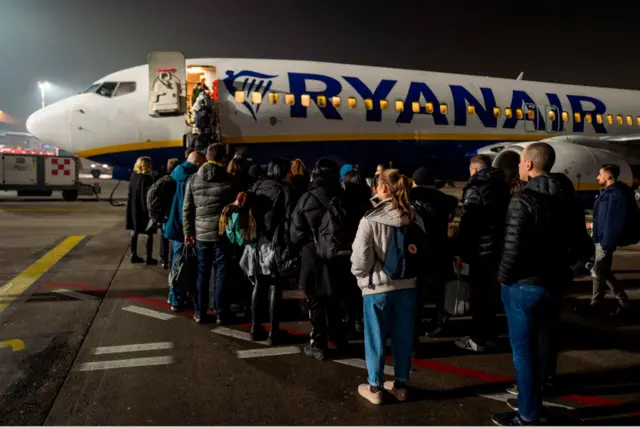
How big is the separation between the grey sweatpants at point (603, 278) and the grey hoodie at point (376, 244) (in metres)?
3.71

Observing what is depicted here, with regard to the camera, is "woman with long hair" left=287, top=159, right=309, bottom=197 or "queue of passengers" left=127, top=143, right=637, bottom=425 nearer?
"queue of passengers" left=127, top=143, right=637, bottom=425

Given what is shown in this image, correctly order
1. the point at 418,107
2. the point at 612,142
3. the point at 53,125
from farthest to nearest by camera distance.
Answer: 1. the point at 418,107
2. the point at 612,142
3. the point at 53,125

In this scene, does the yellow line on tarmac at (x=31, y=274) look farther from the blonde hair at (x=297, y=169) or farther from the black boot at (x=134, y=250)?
the blonde hair at (x=297, y=169)

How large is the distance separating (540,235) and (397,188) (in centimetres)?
100

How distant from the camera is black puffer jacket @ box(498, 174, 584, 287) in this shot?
3.17 m

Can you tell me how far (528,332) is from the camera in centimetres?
326

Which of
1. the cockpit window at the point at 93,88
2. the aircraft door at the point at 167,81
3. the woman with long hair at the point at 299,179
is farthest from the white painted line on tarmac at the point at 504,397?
the cockpit window at the point at 93,88

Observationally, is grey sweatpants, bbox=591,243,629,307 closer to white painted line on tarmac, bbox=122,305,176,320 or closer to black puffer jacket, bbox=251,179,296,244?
black puffer jacket, bbox=251,179,296,244

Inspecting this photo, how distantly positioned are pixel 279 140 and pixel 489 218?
847cm

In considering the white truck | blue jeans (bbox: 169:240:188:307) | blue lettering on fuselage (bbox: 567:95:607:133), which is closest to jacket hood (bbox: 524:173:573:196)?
blue jeans (bbox: 169:240:188:307)

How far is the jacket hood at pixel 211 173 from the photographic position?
208 inches

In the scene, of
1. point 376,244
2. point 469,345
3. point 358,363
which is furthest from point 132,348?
point 469,345

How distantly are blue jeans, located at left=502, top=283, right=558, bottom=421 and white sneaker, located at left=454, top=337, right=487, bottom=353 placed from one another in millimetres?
1610

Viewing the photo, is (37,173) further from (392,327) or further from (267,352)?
(392,327)
